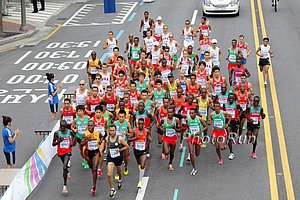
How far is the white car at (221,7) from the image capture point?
40.5 metres

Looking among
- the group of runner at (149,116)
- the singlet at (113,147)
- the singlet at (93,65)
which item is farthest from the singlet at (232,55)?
the singlet at (113,147)

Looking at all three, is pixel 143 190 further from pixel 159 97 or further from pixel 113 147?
pixel 159 97

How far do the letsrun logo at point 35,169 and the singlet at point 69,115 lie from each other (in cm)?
144

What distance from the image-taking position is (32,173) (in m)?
20.8

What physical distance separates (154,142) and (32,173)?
4.69 meters

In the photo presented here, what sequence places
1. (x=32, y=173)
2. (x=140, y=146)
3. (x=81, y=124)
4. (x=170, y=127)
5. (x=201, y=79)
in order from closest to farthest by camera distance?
(x=32, y=173)
(x=140, y=146)
(x=170, y=127)
(x=81, y=124)
(x=201, y=79)

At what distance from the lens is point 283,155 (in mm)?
22703

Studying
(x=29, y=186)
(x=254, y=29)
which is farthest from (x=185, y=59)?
(x=254, y=29)

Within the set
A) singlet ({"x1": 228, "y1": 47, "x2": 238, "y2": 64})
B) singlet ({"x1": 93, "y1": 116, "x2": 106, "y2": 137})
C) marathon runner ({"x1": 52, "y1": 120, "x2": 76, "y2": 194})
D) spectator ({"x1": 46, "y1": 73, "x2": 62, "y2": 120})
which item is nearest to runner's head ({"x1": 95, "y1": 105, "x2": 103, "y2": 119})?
singlet ({"x1": 93, "y1": 116, "x2": 106, "y2": 137})

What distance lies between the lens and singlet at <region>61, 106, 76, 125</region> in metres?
22.7

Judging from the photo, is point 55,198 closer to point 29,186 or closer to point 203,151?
point 29,186

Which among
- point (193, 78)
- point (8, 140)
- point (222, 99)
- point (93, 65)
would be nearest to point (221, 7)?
point (93, 65)

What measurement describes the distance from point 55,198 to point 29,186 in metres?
0.74

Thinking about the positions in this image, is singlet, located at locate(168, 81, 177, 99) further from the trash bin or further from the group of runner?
the trash bin
